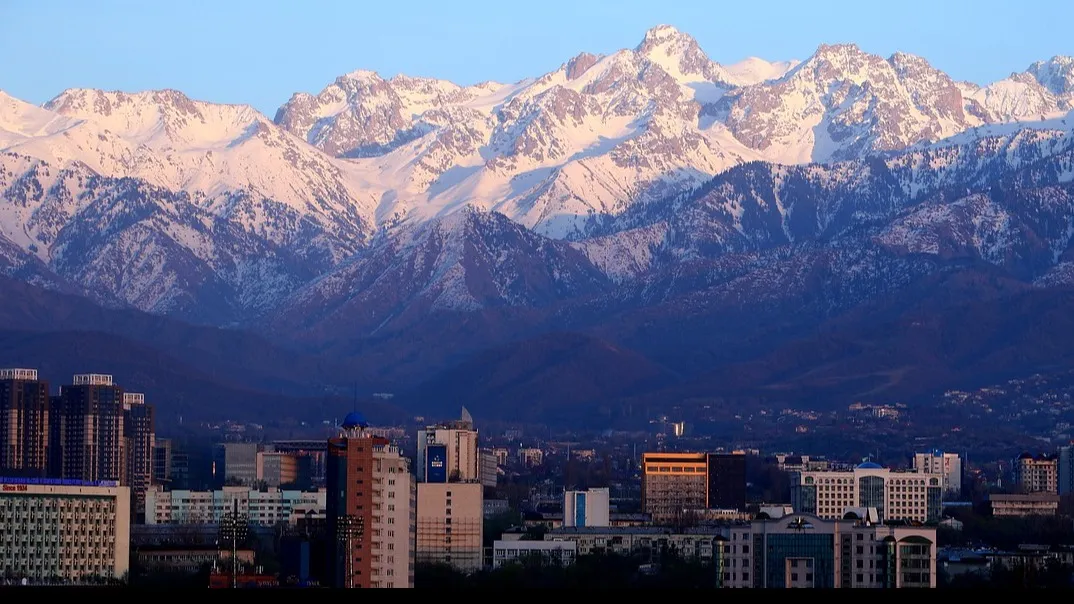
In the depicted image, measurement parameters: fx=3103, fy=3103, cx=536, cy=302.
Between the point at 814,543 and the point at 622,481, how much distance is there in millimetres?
114688

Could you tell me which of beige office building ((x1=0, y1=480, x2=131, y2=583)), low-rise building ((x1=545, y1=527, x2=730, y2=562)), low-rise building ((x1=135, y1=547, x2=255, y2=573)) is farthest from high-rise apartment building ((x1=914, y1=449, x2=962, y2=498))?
beige office building ((x1=0, y1=480, x2=131, y2=583))

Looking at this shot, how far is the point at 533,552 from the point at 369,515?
85.4 ft

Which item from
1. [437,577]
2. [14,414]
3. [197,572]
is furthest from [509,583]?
[14,414]

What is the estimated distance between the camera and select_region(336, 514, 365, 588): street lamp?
75.2 meters

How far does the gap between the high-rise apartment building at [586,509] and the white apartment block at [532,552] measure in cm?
2620

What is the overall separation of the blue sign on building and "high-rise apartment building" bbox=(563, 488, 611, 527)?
6.04 m

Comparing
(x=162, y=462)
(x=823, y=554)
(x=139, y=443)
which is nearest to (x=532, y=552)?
(x=823, y=554)

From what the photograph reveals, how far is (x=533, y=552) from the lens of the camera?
105188 mm

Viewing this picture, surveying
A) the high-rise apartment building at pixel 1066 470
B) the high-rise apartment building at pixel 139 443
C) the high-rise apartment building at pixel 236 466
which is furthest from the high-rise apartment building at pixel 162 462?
the high-rise apartment building at pixel 1066 470

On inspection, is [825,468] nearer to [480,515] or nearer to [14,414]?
[14,414]

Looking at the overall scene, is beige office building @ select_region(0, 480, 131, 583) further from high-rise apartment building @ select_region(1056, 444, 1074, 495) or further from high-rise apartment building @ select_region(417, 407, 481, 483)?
high-rise apartment building @ select_region(1056, 444, 1074, 495)

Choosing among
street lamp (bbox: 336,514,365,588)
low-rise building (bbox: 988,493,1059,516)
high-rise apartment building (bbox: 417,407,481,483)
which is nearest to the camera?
street lamp (bbox: 336,514,365,588)

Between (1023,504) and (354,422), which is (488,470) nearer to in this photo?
(1023,504)

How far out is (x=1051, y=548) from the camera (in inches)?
4154
